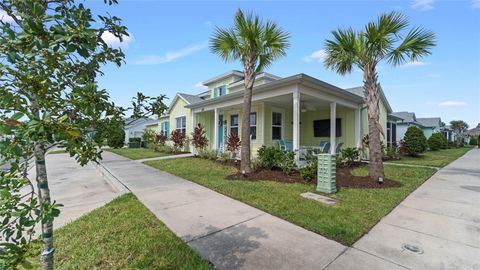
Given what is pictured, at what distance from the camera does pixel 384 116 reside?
608 inches

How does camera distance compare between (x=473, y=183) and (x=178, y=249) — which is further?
(x=473, y=183)

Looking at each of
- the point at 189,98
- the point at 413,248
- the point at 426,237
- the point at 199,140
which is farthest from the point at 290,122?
the point at 413,248

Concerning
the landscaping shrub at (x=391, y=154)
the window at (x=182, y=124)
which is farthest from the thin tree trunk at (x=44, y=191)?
the landscaping shrub at (x=391, y=154)

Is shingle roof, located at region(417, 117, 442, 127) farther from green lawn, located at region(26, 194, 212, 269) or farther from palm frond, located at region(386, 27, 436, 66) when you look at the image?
green lawn, located at region(26, 194, 212, 269)

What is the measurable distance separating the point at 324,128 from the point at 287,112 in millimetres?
2489

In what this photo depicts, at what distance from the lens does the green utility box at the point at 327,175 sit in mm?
6145

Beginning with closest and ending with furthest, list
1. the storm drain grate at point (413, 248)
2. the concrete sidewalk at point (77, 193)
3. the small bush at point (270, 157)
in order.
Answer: the storm drain grate at point (413, 248) → the concrete sidewalk at point (77, 193) → the small bush at point (270, 157)

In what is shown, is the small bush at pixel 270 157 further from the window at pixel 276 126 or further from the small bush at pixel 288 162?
the window at pixel 276 126

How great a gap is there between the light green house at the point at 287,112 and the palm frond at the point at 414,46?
2.54 metres

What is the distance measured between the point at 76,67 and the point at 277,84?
811 cm

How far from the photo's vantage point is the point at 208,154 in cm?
1313

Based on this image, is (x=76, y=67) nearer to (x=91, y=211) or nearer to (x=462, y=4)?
(x=91, y=211)

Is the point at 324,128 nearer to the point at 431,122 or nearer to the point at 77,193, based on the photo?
the point at 77,193

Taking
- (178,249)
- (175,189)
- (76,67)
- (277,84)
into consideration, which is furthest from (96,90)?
(277,84)
